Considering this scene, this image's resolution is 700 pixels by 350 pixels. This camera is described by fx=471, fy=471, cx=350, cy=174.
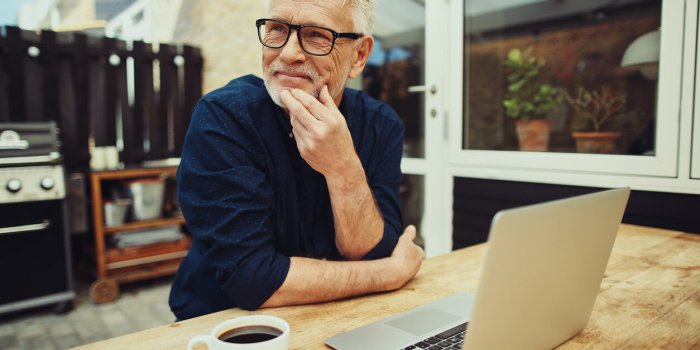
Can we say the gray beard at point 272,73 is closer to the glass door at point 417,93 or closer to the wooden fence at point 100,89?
the glass door at point 417,93

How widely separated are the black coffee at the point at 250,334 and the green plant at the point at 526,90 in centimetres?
217

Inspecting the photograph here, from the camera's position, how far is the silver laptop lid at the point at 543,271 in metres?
0.47

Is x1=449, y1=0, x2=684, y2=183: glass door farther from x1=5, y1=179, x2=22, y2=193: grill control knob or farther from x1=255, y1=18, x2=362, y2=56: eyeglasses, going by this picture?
x1=5, y1=179, x2=22, y2=193: grill control knob

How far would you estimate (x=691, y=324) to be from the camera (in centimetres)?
76

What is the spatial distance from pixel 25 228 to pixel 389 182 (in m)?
2.27

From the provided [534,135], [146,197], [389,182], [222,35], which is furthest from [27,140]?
[534,135]

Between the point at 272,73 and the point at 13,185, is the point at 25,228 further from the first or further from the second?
the point at 272,73

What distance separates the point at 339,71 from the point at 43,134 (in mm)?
2230

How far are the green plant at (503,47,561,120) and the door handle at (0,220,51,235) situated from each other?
2600 mm

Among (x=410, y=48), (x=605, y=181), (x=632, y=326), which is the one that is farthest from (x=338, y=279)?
(x=410, y=48)

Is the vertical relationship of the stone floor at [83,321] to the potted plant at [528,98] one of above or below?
below

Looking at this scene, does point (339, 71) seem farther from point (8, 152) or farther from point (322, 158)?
point (8, 152)

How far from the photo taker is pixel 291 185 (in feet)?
3.66

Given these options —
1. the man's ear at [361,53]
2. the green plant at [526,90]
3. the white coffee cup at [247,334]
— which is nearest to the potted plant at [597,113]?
the green plant at [526,90]
